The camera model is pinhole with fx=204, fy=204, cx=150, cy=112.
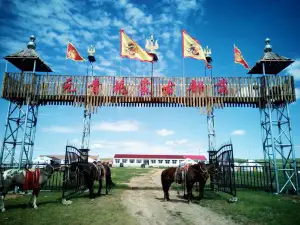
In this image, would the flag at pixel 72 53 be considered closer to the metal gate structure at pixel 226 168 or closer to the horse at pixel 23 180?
the horse at pixel 23 180

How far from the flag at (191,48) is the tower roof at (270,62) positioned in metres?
4.09

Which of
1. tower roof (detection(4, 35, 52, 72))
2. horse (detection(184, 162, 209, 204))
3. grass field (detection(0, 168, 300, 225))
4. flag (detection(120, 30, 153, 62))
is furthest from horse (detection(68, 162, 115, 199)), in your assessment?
tower roof (detection(4, 35, 52, 72))

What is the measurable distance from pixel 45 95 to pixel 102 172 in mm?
7839

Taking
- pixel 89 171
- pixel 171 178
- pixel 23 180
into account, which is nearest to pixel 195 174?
pixel 171 178

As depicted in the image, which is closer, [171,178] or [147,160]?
[171,178]

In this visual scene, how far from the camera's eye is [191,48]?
16703mm

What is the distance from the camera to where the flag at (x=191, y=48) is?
16562 millimetres

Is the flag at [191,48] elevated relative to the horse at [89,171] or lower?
elevated

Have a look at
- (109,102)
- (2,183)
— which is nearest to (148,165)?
(109,102)

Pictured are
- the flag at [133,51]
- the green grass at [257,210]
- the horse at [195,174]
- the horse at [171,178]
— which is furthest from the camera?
the flag at [133,51]

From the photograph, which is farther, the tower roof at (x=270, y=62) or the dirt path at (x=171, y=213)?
the tower roof at (x=270, y=62)

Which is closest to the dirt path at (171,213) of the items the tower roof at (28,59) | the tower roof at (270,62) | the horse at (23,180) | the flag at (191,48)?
the horse at (23,180)

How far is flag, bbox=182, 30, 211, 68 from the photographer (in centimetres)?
1656

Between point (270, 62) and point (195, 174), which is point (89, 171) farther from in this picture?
point (270, 62)
